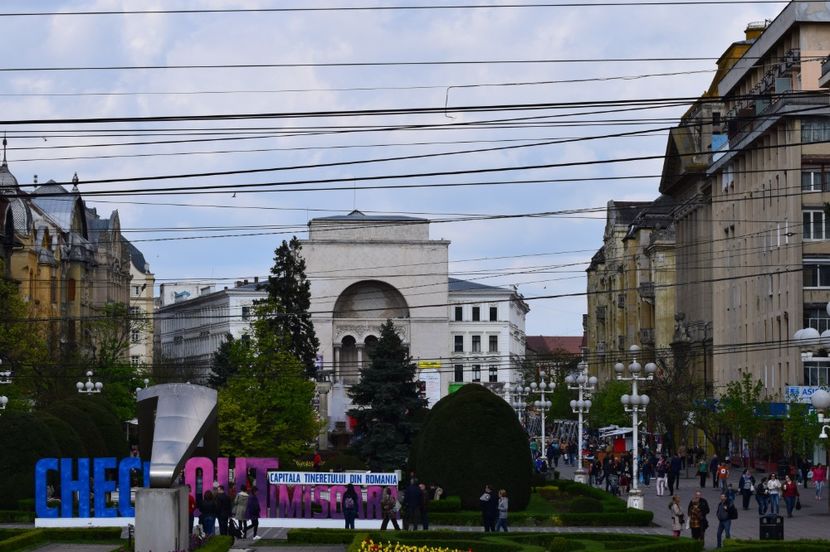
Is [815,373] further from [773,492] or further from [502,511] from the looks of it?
[502,511]

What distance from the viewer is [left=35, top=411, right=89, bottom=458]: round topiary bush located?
49.8 m

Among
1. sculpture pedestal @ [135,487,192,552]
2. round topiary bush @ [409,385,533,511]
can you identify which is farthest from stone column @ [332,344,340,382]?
sculpture pedestal @ [135,487,192,552]

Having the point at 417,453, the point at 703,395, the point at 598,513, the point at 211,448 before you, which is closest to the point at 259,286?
the point at 703,395

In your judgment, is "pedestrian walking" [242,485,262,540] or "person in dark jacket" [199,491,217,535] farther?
"pedestrian walking" [242,485,262,540]

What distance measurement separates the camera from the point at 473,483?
4716 cm

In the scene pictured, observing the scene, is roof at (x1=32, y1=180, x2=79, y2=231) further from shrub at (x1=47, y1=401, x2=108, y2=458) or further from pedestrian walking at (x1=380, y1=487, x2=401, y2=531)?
pedestrian walking at (x1=380, y1=487, x2=401, y2=531)

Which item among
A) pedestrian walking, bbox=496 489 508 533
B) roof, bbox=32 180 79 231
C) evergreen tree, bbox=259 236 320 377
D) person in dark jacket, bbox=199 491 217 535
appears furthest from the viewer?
roof, bbox=32 180 79 231

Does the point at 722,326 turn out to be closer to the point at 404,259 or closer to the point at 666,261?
the point at 666,261

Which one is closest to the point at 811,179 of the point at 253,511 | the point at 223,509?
the point at 253,511

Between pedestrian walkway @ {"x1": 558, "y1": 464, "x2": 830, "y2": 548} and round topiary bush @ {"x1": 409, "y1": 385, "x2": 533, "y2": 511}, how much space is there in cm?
409

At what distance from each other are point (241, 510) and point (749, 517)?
48.7 feet

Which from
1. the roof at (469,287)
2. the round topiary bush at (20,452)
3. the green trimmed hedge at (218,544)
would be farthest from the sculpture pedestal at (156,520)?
the roof at (469,287)

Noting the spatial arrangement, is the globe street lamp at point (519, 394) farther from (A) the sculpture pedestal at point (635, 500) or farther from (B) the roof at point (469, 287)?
(B) the roof at point (469, 287)

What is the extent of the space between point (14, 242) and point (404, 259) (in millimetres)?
53736
